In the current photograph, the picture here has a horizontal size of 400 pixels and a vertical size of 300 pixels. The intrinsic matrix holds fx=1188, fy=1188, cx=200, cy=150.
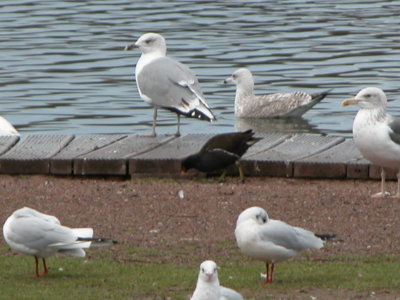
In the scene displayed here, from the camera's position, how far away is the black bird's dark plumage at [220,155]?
497 inches

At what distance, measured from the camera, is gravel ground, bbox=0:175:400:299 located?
965 cm

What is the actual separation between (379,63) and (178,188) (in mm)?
13652

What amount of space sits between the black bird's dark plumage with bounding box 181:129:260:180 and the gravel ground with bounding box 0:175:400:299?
7.3 inches

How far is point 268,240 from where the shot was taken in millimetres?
8305

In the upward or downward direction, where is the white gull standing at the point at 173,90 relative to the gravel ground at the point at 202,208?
upward

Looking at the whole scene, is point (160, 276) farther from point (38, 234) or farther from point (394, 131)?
point (394, 131)

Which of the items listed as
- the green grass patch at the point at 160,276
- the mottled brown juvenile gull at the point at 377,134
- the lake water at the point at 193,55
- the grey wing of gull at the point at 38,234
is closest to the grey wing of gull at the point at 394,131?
the mottled brown juvenile gull at the point at 377,134

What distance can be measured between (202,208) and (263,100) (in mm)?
10242

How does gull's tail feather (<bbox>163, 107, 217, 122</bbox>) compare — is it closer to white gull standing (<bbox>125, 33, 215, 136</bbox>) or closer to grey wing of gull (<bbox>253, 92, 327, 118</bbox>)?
white gull standing (<bbox>125, 33, 215, 136</bbox>)

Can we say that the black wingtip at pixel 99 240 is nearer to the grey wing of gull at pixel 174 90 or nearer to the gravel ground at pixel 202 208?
the gravel ground at pixel 202 208

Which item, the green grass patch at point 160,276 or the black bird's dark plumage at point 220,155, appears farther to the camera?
the black bird's dark plumage at point 220,155

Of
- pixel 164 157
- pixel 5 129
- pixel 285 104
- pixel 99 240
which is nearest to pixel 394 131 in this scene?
pixel 164 157

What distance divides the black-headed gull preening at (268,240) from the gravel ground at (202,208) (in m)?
0.73

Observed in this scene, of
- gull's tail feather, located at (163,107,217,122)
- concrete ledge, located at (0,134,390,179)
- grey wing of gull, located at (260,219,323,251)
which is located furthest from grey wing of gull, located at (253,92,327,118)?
grey wing of gull, located at (260,219,323,251)
